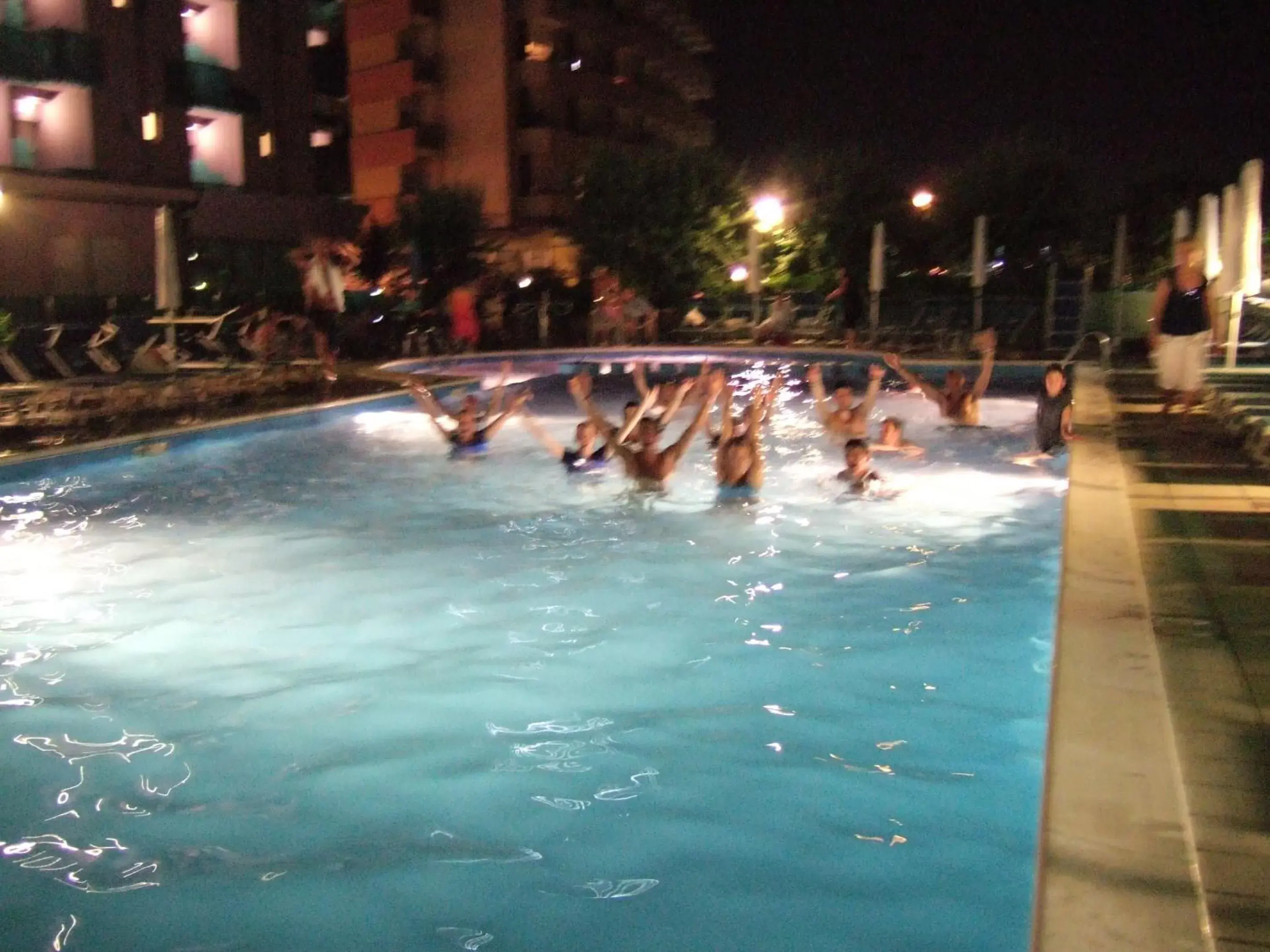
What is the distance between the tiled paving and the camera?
2963 mm

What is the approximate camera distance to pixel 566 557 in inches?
338

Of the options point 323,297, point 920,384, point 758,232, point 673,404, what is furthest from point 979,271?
point 673,404

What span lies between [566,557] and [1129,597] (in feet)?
14.2

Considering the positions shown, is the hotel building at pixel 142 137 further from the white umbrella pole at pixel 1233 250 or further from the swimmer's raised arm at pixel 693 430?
the white umbrella pole at pixel 1233 250

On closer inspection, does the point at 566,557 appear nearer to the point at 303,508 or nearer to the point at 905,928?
the point at 303,508

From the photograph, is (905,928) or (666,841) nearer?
(905,928)

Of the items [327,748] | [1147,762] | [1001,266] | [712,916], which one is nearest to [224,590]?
[327,748]

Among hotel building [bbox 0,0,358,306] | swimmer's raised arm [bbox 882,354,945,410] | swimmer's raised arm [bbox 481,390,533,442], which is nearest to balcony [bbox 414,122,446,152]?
hotel building [bbox 0,0,358,306]

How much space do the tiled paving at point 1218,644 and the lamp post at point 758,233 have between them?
1630 centimetres

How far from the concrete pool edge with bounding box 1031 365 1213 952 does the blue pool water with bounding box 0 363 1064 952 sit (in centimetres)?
58

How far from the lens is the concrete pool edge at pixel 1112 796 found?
2.65 meters

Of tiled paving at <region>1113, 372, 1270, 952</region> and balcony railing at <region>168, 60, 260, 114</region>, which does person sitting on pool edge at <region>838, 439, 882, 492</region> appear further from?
balcony railing at <region>168, 60, 260, 114</region>

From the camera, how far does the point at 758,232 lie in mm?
26922

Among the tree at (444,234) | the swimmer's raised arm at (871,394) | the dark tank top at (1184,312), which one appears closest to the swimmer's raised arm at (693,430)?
the swimmer's raised arm at (871,394)
